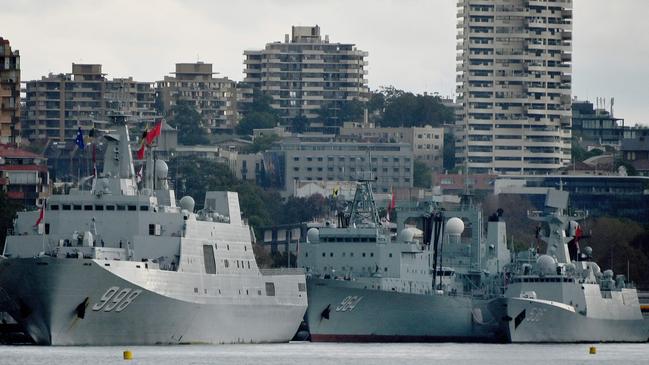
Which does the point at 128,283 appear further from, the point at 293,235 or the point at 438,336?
the point at 293,235

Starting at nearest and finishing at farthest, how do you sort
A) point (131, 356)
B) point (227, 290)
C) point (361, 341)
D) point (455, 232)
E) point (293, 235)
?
point (131, 356) → point (227, 290) → point (361, 341) → point (455, 232) → point (293, 235)

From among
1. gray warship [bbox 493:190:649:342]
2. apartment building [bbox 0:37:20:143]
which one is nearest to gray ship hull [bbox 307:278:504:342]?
gray warship [bbox 493:190:649:342]

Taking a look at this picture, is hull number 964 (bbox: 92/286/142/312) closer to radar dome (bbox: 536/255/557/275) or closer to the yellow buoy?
the yellow buoy

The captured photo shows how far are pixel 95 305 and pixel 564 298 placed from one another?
117 feet

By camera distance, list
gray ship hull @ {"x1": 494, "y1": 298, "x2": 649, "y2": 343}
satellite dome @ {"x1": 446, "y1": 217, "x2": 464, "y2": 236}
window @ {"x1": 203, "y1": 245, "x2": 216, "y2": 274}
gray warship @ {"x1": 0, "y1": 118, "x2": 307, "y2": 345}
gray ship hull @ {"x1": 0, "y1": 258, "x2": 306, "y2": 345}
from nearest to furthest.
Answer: gray ship hull @ {"x1": 0, "y1": 258, "x2": 306, "y2": 345} → gray warship @ {"x1": 0, "y1": 118, "x2": 307, "y2": 345} → window @ {"x1": 203, "y1": 245, "x2": 216, "y2": 274} → gray ship hull @ {"x1": 494, "y1": 298, "x2": 649, "y2": 343} → satellite dome @ {"x1": 446, "y1": 217, "x2": 464, "y2": 236}

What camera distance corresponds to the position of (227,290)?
359ft

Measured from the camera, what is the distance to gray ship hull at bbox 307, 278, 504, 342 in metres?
125

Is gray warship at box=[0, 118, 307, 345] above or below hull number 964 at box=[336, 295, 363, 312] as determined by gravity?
above

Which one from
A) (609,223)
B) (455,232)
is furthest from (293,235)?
(455,232)

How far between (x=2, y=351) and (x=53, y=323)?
3162 millimetres

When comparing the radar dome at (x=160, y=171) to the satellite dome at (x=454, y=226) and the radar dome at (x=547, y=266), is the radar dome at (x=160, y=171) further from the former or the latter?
the satellite dome at (x=454, y=226)

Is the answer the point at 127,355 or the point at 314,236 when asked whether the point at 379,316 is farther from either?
the point at 127,355

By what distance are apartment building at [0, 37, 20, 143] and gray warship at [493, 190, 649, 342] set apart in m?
58.9

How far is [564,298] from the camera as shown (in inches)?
5064
